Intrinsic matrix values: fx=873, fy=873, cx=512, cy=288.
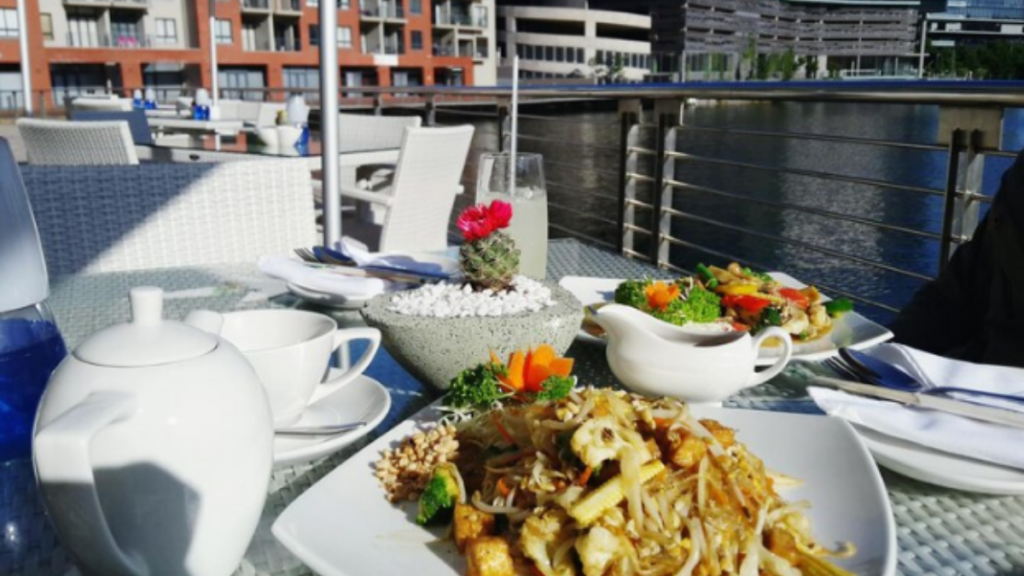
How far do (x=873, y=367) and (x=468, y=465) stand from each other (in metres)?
0.41

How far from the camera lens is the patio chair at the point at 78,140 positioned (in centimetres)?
305

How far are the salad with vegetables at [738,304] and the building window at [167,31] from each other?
97.0ft

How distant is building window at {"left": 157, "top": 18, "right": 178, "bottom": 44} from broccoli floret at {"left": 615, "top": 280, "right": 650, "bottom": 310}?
29.5 meters

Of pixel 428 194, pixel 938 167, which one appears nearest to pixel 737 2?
pixel 938 167

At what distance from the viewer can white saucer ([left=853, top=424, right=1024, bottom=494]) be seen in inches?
23.6

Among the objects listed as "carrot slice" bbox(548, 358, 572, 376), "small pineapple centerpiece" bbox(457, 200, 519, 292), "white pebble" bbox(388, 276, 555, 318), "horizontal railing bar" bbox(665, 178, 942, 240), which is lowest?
"horizontal railing bar" bbox(665, 178, 942, 240)

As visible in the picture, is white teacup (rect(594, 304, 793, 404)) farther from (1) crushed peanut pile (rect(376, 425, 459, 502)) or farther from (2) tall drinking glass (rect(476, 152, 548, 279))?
(2) tall drinking glass (rect(476, 152, 548, 279))

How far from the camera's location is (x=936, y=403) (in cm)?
70

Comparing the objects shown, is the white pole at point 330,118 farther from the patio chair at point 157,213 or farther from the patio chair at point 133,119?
the patio chair at point 133,119

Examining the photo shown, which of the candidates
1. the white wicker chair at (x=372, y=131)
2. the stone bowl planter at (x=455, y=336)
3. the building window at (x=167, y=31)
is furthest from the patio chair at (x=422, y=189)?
the building window at (x=167, y=31)

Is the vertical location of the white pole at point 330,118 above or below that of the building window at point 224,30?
below

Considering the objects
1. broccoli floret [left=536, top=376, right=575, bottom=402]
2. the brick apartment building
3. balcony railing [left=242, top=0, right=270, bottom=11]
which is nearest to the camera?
broccoli floret [left=536, top=376, right=575, bottom=402]

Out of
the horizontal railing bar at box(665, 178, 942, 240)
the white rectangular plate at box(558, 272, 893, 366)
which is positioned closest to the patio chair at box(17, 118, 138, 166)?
the horizontal railing bar at box(665, 178, 942, 240)

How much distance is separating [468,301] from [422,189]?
Result: 2467 millimetres
